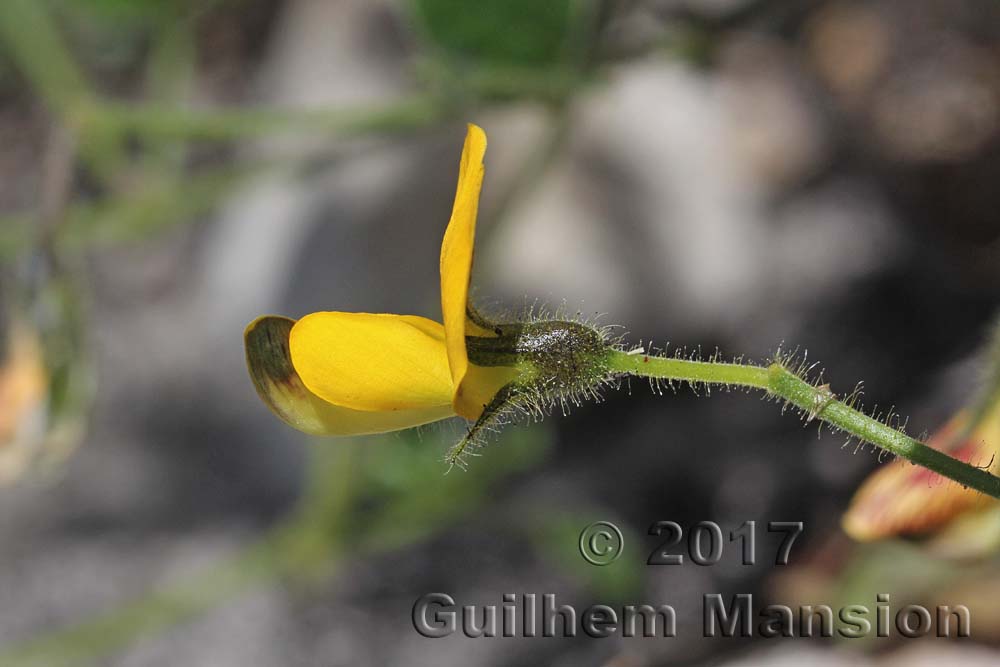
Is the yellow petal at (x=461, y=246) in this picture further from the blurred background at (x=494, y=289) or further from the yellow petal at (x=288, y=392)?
the blurred background at (x=494, y=289)

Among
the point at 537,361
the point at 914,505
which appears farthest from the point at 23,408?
the point at 914,505

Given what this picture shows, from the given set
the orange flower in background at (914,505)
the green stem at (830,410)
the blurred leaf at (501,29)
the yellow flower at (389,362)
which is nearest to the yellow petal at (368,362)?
the yellow flower at (389,362)

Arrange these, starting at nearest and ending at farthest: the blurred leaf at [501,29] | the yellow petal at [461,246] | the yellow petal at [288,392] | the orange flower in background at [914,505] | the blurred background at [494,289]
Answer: the yellow petal at [461,246], the yellow petal at [288,392], the orange flower in background at [914,505], the blurred leaf at [501,29], the blurred background at [494,289]

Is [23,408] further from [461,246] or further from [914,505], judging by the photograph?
[914,505]

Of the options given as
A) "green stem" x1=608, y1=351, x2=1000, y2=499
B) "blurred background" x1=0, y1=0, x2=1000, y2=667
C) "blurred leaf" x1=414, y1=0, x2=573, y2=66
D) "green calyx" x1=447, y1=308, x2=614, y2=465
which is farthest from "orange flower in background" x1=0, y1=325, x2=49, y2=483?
"green stem" x1=608, y1=351, x2=1000, y2=499

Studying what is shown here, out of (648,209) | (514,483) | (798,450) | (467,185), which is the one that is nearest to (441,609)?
(514,483)

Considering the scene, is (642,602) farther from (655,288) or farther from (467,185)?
(467,185)

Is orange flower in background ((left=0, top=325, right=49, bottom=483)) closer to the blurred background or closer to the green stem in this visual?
the blurred background
